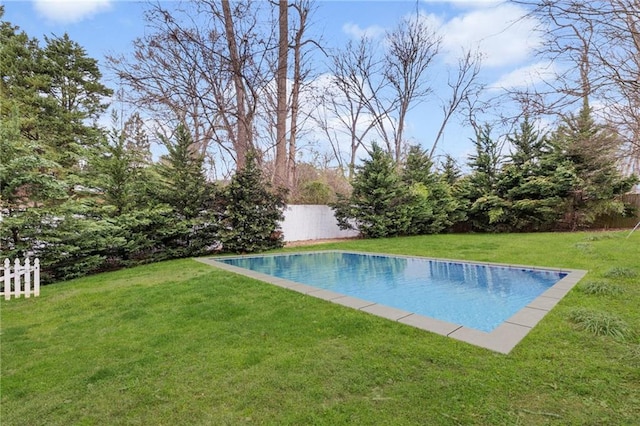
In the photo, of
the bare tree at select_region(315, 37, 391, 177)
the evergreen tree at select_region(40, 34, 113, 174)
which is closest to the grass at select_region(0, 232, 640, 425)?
the evergreen tree at select_region(40, 34, 113, 174)

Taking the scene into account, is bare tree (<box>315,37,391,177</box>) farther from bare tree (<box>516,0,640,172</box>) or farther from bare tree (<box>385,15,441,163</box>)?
bare tree (<box>516,0,640,172</box>)

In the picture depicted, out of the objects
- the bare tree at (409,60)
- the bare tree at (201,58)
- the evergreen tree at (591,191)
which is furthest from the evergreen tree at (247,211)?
the evergreen tree at (591,191)

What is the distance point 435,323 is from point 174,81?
12.5 meters

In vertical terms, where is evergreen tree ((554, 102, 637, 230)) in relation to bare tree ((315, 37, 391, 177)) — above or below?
below

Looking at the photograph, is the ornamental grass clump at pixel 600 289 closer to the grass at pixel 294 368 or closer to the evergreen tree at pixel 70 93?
the grass at pixel 294 368

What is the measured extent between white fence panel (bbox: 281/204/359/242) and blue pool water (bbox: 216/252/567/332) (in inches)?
159

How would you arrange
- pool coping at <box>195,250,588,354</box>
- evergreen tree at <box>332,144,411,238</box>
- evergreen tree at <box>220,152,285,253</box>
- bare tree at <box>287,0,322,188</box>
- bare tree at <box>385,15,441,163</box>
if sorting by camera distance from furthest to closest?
bare tree at <box>385,15,441,163</box>
bare tree at <box>287,0,322,188</box>
evergreen tree at <box>332,144,411,238</box>
evergreen tree at <box>220,152,285,253</box>
pool coping at <box>195,250,588,354</box>

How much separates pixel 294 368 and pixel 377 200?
10.9 meters

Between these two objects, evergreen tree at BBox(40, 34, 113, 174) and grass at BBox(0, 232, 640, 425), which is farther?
evergreen tree at BBox(40, 34, 113, 174)

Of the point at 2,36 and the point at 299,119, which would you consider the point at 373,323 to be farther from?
the point at 2,36

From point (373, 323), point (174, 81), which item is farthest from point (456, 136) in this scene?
point (373, 323)

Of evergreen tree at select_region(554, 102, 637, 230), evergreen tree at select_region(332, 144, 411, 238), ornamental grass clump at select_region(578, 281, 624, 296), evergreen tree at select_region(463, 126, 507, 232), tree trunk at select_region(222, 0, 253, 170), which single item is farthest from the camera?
evergreen tree at select_region(463, 126, 507, 232)

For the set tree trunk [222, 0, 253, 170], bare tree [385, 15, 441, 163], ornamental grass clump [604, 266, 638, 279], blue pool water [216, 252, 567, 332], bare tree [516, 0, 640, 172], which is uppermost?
bare tree [385, 15, 441, 163]

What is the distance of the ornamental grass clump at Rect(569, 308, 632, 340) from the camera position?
2918 millimetres
